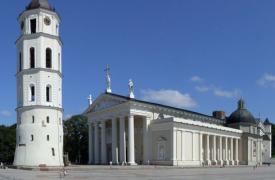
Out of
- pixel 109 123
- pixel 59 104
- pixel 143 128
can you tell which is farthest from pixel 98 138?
pixel 59 104

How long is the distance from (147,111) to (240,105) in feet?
130

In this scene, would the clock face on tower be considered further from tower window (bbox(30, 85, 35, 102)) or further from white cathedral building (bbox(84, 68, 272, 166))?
white cathedral building (bbox(84, 68, 272, 166))

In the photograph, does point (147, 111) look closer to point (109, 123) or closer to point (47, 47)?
point (109, 123)

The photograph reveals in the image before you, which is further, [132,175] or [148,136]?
[148,136]

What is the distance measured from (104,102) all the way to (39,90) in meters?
25.8

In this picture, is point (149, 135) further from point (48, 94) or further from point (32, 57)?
point (32, 57)

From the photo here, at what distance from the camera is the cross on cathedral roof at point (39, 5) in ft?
195

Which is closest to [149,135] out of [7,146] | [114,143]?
[114,143]

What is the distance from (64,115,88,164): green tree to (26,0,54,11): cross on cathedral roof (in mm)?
47628

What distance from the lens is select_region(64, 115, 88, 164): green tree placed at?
103 m

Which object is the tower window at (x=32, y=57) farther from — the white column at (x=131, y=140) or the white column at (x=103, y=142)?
the white column at (x=103, y=142)

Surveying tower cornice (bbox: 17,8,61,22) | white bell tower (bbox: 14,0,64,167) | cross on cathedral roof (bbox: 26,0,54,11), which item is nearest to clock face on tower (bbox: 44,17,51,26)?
white bell tower (bbox: 14,0,64,167)

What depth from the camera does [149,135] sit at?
76938 mm

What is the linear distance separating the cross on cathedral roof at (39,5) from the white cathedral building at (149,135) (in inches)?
854
